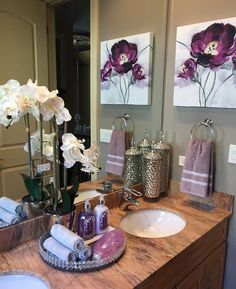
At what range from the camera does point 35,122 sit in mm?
1235

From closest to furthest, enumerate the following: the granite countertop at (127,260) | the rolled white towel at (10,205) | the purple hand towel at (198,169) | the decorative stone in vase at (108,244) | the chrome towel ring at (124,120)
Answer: the granite countertop at (127,260), the decorative stone in vase at (108,244), the rolled white towel at (10,205), the purple hand towel at (198,169), the chrome towel ring at (124,120)

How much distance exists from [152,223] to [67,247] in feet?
2.48

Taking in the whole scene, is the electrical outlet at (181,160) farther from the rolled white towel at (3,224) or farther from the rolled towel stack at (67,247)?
the rolled white towel at (3,224)

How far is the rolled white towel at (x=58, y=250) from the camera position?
3.43 feet

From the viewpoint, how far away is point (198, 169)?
1.61 m

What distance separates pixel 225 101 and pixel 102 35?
854 millimetres

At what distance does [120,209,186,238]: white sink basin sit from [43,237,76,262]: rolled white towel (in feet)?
1.74

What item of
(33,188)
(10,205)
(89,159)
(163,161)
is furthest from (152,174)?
(10,205)

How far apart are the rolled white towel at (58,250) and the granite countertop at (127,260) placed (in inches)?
2.2

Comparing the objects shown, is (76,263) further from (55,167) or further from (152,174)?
(152,174)

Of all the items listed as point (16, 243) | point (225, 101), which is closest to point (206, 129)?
point (225, 101)

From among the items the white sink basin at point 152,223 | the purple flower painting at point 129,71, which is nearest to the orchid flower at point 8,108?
the purple flower painting at point 129,71

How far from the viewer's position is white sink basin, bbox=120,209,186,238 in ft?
5.22

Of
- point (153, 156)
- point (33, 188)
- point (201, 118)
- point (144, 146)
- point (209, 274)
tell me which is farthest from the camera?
point (144, 146)
